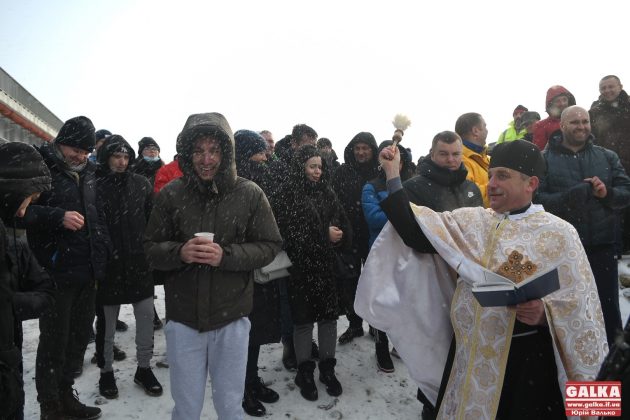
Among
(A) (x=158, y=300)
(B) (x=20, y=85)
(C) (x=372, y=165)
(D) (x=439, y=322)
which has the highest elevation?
(B) (x=20, y=85)

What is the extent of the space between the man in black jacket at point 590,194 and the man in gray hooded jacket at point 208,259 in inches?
126

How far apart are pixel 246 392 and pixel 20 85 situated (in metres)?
21.6

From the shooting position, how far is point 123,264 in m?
4.15

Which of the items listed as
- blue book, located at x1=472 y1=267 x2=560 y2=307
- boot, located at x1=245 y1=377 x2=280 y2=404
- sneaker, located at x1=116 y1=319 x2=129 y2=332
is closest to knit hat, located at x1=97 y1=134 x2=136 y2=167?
sneaker, located at x1=116 y1=319 x2=129 y2=332

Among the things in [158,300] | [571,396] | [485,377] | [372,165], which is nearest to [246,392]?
[485,377]

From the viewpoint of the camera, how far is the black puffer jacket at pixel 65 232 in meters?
3.44

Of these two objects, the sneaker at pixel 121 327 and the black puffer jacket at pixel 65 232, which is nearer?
the black puffer jacket at pixel 65 232

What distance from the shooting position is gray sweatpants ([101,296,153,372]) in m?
3.99

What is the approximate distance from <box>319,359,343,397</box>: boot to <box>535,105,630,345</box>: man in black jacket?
2847mm

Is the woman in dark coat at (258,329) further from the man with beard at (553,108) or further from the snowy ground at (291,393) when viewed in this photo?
the man with beard at (553,108)

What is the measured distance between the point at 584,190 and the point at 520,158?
202 cm

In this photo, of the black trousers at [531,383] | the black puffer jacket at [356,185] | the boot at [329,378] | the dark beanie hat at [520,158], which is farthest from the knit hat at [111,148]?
the black trousers at [531,383]

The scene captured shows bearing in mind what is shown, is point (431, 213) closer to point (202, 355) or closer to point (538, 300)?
point (538, 300)

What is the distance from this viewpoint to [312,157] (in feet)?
13.4
